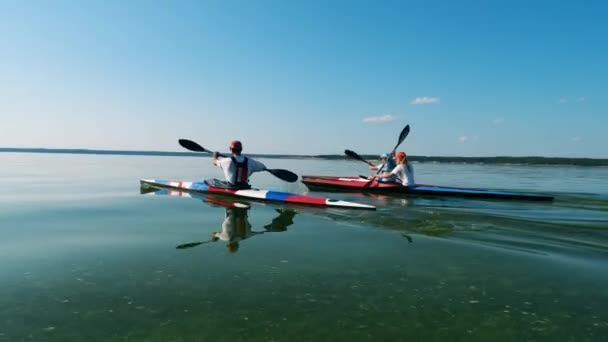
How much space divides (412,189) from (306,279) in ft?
31.6

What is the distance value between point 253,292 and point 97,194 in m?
11.3

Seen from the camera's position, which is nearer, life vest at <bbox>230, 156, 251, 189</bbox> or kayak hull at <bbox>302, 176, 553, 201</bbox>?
life vest at <bbox>230, 156, 251, 189</bbox>

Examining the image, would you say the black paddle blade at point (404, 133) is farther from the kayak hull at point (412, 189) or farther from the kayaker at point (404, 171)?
the kayaker at point (404, 171)

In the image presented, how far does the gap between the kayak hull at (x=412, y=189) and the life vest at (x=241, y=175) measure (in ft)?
16.8

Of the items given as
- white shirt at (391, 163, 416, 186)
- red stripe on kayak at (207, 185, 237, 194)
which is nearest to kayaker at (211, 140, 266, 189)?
red stripe on kayak at (207, 185, 237, 194)

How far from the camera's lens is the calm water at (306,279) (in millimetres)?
3168

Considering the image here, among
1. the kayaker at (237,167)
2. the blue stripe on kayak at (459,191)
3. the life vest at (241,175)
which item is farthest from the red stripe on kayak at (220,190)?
the blue stripe on kayak at (459,191)

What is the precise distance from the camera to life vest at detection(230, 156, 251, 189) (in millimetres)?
10967

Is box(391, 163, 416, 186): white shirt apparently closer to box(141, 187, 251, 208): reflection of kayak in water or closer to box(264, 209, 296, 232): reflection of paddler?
box(264, 209, 296, 232): reflection of paddler

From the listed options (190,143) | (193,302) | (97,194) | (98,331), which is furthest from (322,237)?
(97,194)

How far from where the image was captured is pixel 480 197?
12289 mm

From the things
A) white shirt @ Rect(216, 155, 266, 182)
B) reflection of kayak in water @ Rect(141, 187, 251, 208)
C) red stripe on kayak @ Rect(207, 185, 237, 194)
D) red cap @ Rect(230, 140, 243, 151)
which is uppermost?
red cap @ Rect(230, 140, 243, 151)

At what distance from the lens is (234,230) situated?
7.26 m

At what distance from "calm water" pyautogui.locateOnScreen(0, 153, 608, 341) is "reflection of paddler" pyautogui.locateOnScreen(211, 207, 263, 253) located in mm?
95
